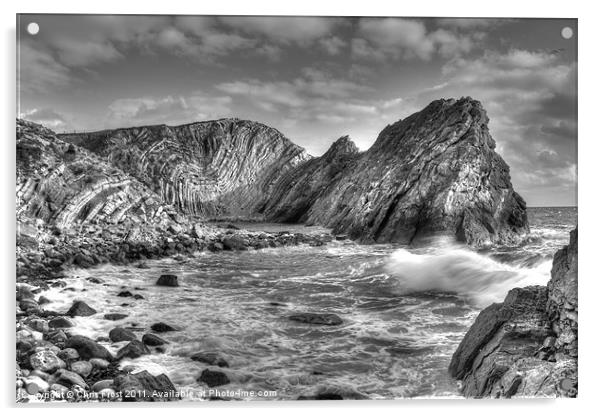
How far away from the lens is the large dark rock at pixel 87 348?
15.4 feet

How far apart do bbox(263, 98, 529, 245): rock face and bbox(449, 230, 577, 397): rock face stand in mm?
3491

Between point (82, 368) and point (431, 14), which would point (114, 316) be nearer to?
→ point (82, 368)

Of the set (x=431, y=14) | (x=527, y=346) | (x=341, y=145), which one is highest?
(x=431, y=14)

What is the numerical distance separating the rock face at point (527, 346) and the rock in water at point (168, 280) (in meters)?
A: 4.30

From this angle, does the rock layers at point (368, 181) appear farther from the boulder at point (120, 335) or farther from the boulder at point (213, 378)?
the boulder at point (213, 378)

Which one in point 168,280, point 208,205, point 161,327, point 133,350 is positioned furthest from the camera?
point 208,205

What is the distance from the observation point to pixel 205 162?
17953 millimetres

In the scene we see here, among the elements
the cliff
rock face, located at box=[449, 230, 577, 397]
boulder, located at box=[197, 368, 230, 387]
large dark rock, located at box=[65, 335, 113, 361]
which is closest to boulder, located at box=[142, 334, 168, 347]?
large dark rock, located at box=[65, 335, 113, 361]

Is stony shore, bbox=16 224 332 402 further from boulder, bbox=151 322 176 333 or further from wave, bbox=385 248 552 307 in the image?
wave, bbox=385 248 552 307

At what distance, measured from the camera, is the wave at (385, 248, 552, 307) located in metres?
6.29

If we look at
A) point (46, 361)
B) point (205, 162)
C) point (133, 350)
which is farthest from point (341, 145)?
point (205, 162)

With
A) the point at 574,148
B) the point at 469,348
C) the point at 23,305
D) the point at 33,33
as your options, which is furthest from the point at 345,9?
the point at 23,305

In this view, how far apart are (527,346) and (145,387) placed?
3.74 m

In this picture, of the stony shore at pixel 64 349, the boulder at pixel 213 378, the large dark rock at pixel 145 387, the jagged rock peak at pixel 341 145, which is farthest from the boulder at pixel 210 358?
the jagged rock peak at pixel 341 145
